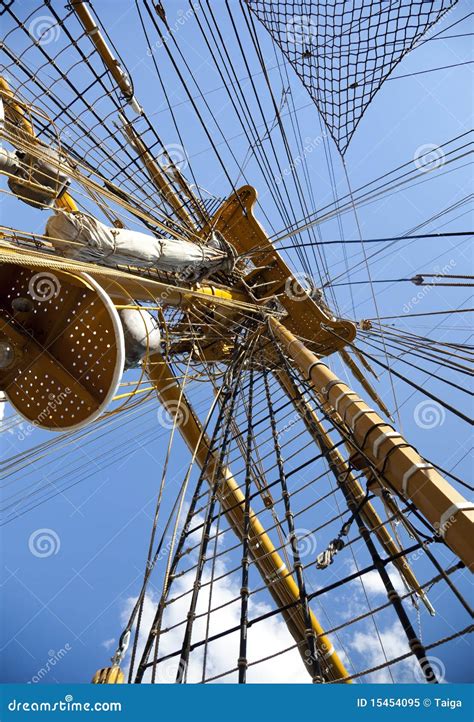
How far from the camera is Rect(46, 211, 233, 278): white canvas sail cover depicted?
277cm

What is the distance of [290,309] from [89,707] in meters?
5.52

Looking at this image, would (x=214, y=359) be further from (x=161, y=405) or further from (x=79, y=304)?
(x=79, y=304)

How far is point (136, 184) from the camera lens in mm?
5754

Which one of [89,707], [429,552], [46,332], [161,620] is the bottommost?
[89,707]

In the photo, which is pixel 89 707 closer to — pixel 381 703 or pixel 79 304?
pixel 381 703

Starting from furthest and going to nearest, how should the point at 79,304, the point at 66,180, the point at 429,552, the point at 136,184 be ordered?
the point at 136,184 → the point at 66,180 → the point at 79,304 → the point at 429,552

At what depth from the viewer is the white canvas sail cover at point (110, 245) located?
2.77 meters

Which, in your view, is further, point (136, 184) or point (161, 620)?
point (136, 184)

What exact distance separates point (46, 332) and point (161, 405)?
3.33 metres

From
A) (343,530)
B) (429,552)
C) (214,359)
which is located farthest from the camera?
(214,359)

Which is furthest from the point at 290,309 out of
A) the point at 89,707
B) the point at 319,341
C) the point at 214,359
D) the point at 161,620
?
the point at 89,707

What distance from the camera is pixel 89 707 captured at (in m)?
2.07

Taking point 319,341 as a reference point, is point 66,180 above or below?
below

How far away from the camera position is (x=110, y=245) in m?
2.95
